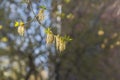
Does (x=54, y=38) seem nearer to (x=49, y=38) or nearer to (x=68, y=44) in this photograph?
(x=49, y=38)

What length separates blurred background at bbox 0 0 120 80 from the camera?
892cm

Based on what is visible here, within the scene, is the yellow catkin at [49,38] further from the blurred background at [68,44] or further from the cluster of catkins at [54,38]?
the blurred background at [68,44]

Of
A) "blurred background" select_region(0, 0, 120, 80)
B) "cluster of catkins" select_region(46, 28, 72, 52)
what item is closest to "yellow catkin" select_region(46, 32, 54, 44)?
"cluster of catkins" select_region(46, 28, 72, 52)

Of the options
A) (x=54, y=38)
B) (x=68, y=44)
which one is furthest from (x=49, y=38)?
(x=68, y=44)

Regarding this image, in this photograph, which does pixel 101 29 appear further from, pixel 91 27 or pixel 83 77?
pixel 83 77

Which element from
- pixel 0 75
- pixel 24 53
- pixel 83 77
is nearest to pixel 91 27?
pixel 83 77

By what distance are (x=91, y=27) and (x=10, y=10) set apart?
2.67m

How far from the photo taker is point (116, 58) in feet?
39.0

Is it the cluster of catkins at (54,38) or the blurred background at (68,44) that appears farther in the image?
the blurred background at (68,44)

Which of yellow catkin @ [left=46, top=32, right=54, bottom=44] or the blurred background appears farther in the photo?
the blurred background

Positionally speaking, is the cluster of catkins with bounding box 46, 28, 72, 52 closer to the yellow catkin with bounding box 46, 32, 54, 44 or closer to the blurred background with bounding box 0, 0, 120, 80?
the yellow catkin with bounding box 46, 32, 54, 44

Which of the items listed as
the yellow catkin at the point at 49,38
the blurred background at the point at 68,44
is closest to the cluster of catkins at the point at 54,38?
the yellow catkin at the point at 49,38

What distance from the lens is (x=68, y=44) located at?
9773 millimetres

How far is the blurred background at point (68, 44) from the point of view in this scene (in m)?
8.92
